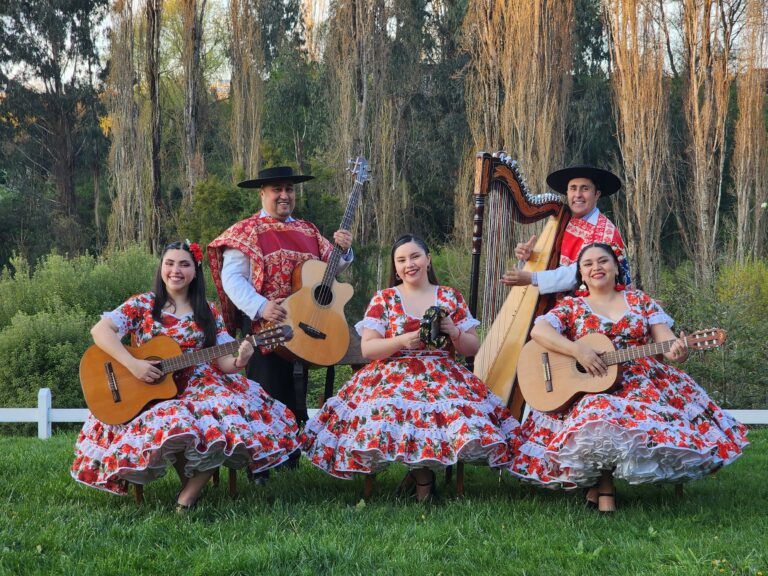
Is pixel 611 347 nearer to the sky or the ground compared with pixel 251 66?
nearer to the ground

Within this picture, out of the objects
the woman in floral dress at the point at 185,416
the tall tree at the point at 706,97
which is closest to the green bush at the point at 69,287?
the woman in floral dress at the point at 185,416

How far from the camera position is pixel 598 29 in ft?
70.0

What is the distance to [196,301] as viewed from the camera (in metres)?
5.04

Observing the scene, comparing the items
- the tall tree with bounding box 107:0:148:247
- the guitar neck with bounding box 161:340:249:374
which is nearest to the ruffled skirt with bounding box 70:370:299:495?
the guitar neck with bounding box 161:340:249:374

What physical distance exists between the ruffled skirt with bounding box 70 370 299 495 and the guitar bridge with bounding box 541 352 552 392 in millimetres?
1395

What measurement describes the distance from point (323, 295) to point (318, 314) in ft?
0.43

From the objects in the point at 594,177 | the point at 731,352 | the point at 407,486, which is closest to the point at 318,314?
the point at 407,486

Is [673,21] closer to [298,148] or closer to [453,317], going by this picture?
[298,148]

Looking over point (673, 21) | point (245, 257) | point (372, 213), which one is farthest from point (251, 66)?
point (245, 257)

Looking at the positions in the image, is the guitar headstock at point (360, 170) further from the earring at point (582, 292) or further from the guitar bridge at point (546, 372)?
the guitar bridge at point (546, 372)

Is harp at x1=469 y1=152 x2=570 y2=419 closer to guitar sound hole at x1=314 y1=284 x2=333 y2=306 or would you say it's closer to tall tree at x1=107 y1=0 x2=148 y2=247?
guitar sound hole at x1=314 y1=284 x2=333 y2=306

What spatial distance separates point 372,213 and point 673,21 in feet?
22.1

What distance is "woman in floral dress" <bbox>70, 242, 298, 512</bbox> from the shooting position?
4.50m

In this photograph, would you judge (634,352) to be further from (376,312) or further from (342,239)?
(342,239)
